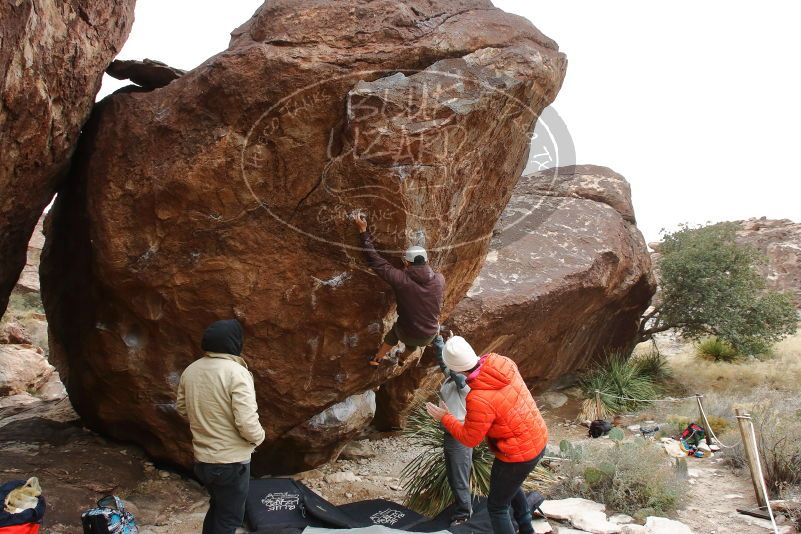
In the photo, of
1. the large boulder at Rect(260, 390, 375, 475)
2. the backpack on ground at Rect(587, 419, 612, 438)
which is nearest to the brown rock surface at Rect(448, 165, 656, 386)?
the backpack on ground at Rect(587, 419, 612, 438)

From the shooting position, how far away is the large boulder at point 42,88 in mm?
4352

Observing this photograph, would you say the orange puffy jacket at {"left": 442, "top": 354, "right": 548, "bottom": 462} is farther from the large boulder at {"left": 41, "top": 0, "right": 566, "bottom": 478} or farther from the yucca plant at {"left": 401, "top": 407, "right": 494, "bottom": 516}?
the yucca plant at {"left": 401, "top": 407, "right": 494, "bottom": 516}

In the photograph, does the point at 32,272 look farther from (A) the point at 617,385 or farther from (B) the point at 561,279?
(A) the point at 617,385

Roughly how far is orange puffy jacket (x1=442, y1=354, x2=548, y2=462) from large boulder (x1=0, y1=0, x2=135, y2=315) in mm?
3511

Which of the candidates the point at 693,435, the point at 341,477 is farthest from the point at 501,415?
the point at 693,435

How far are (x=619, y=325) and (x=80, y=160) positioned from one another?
1012 centimetres

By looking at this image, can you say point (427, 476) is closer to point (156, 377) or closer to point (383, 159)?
point (156, 377)

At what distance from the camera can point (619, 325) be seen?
12805 millimetres

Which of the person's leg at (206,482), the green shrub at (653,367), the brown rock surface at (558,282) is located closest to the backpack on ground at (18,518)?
the person's leg at (206,482)

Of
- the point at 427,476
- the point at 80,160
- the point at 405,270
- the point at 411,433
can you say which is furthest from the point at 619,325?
the point at 80,160

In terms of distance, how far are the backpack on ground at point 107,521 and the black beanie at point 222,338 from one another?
1.54 meters

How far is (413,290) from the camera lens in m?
5.24

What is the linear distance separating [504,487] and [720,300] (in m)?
11.0

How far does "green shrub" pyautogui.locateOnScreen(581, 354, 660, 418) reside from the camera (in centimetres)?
1136
